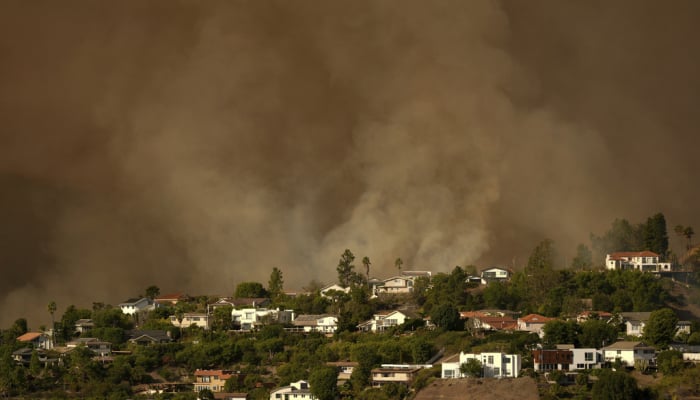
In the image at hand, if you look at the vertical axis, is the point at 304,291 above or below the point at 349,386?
above

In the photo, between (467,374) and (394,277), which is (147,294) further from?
(467,374)

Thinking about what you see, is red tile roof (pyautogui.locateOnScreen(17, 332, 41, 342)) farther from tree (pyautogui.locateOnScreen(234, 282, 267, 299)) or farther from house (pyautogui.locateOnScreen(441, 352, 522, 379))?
house (pyautogui.locateOnScreen(441, 352, 522, 379))

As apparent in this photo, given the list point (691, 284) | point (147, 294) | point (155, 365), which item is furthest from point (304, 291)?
point (691, 284)


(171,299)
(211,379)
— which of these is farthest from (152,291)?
(211,379)

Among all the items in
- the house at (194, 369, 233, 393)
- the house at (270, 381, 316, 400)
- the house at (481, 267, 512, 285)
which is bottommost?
the house at (270, 381, 316, 400)

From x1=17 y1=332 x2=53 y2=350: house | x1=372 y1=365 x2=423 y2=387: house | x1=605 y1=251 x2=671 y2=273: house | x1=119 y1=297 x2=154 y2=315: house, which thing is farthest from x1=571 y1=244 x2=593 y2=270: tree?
x1=17 y1=332 x2=53 y2=350: house

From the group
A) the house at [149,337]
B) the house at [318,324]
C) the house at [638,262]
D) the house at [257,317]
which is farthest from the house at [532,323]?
the house at [149,337]

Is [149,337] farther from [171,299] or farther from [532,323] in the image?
[532,323]
